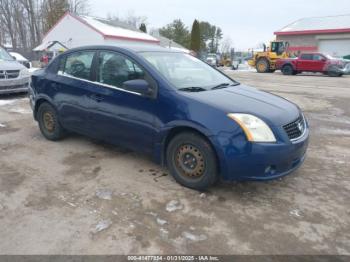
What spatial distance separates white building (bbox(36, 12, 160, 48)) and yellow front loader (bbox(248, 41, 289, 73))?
14983 millimetres

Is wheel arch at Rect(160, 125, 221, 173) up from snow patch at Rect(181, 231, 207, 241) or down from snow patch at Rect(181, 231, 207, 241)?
up

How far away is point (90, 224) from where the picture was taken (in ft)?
9.88

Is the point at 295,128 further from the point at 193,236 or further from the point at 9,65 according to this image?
the point at 9,65

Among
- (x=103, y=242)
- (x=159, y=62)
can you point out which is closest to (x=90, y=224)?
(x=103, y=242)

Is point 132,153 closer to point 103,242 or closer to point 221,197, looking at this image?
point 221,197

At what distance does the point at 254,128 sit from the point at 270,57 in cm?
2418

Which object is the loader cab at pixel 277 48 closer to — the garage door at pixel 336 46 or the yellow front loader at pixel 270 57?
the yellow front loader at pixel 270 57

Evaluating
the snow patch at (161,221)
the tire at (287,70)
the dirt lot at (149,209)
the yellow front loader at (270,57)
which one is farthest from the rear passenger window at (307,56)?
the snow patch at (161,221)

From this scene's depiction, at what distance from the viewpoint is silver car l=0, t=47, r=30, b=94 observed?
9266mm

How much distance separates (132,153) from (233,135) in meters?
2.06

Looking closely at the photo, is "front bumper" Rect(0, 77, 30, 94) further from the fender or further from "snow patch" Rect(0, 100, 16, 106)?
the fender

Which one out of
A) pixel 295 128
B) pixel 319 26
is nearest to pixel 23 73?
pixel 295 128

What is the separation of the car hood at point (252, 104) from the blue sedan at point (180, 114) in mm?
12

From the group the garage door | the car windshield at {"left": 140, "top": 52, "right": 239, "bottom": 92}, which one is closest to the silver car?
the car windshield at {"left": 140, "top": 52, "right": 239, "bottom": 92}
